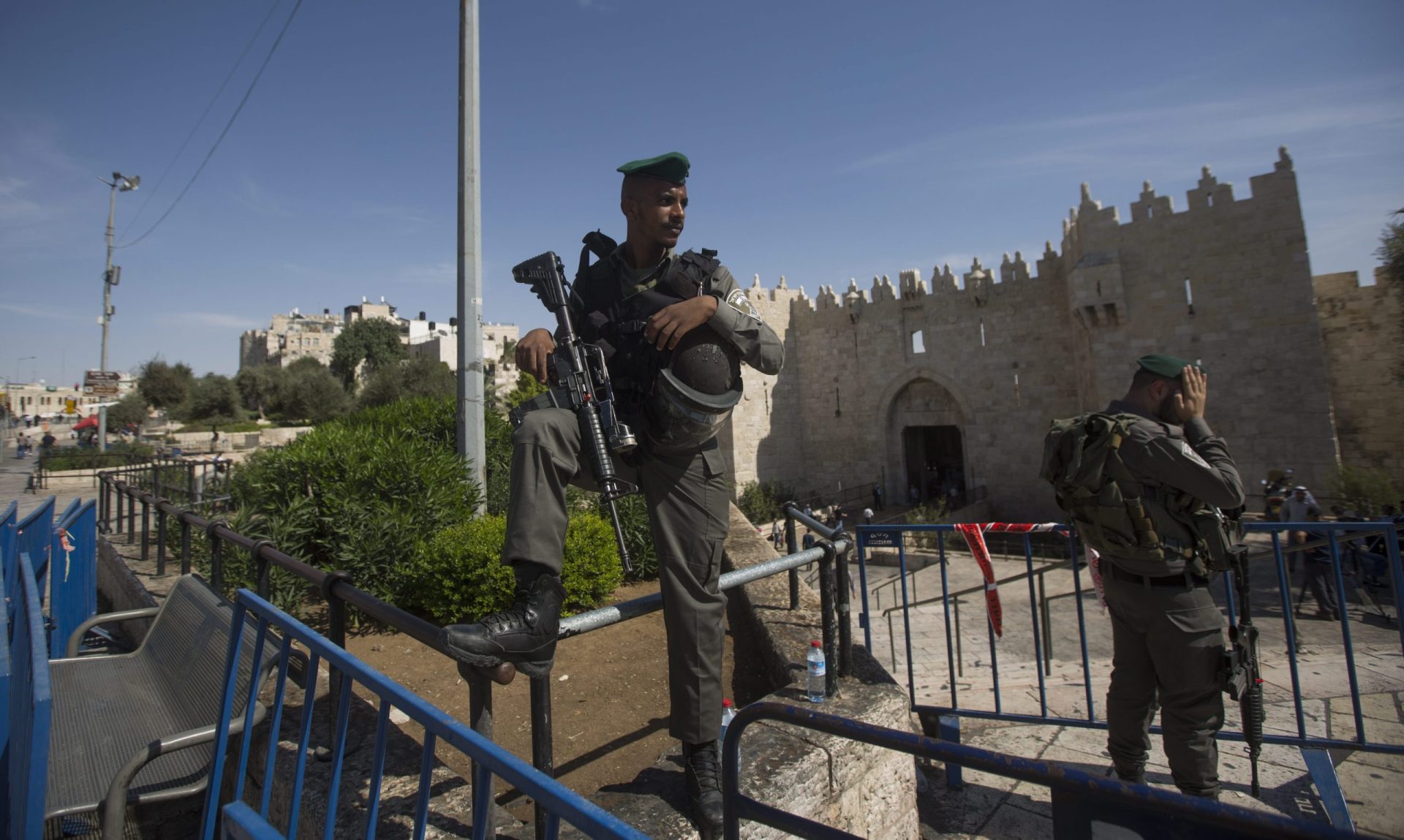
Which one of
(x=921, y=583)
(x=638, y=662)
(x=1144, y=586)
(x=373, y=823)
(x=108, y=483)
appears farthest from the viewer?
(x=921, y=583)

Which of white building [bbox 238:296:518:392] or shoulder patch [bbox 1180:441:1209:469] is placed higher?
white building [bbox 238:296:518:392]

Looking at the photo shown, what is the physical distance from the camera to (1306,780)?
123 inches

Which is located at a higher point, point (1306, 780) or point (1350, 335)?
point (1350, 335)

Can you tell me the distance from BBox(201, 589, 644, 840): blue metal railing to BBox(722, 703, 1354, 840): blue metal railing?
Result: 0.45m

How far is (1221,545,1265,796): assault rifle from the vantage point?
259 centimetres

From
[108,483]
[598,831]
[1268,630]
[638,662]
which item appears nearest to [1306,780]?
[638,662]

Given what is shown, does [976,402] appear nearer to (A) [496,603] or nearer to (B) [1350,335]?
(B) [1350,335]

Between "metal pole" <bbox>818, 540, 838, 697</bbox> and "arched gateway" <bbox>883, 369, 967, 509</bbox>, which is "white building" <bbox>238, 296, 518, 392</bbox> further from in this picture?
"metal pole" <bbox>818, 540, 838, 697</bbox>

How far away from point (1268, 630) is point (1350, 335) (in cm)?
1542

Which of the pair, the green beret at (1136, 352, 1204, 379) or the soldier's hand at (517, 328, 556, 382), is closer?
the soldier's hand at (517, 328, 556, 382)

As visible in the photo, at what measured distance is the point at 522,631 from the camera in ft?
5.83

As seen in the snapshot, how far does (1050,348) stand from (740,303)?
823 inches

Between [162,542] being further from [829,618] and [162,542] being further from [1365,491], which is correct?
[1365,491]

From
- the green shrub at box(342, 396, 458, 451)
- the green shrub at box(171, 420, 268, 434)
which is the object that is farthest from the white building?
the green shrub at box(342, 396, 458, 451)
